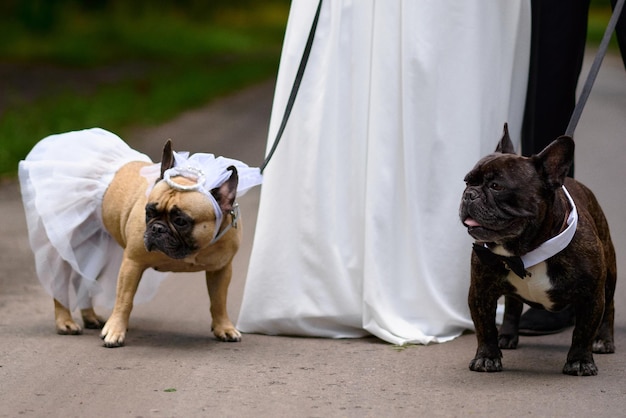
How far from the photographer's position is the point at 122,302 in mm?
4957

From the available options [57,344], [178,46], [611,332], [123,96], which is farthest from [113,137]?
[178,46]

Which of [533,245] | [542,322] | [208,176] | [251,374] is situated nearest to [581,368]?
[533,245]

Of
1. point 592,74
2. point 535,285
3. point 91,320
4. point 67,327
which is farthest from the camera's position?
point 91,320

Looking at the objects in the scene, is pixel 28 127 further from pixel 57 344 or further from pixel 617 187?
pixel 57 344

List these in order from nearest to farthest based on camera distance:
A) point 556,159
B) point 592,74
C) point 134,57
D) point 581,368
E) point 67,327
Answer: point 556,159
point 581,368
point 592,74
point 67,327
point 134,57

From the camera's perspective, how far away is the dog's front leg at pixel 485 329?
4422 millimetres

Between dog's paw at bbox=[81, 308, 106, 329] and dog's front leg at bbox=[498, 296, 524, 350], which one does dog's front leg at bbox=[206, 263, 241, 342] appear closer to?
dog's paw at bbox=[81, 308, 106, 329]

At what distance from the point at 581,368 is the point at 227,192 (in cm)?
168

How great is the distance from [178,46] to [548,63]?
22.2 m

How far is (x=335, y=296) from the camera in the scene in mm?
5219

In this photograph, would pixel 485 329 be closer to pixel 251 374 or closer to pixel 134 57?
pixel 251 374

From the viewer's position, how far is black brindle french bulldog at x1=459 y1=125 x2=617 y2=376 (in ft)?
13.4

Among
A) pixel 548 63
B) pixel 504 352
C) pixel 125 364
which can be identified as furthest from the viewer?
pixel 548 63

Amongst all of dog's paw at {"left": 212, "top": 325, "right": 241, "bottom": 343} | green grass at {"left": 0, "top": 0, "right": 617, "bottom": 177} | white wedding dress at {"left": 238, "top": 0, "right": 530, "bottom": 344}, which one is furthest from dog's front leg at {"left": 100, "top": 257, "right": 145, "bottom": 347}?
green grass at {"left": 0, "top": 0, "right": 617, "bottom": 177}
